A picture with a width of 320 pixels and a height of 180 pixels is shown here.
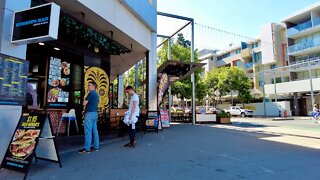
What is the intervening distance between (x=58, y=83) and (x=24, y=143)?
5.40 metres

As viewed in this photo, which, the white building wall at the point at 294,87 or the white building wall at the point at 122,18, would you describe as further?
the white building wall at the point at 294,87

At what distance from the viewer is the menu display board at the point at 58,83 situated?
29.6ft

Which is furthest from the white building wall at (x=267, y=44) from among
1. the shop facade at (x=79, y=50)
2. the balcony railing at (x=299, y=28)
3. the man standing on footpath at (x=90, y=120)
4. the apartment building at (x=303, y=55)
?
the man standing on footpath at (x=90, y=120)

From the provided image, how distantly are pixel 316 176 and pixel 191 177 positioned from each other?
7.38 feet

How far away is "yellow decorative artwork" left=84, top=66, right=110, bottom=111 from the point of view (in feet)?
32.8

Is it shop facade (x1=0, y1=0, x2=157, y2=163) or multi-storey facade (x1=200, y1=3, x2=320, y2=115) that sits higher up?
multi-storey facade (x1=200, y1=3, x2=320, y2=115)

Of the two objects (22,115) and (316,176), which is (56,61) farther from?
(316,176)

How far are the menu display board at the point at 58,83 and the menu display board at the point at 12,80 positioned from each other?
4.23m

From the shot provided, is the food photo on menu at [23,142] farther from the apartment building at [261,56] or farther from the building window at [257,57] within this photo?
the building window at [257,57]

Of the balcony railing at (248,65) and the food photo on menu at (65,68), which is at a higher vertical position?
the balcony railing at (248,65)

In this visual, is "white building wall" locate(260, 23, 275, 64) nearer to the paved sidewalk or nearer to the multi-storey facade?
the multi-storey facade

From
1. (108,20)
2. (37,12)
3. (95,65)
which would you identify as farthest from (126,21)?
(37,12)

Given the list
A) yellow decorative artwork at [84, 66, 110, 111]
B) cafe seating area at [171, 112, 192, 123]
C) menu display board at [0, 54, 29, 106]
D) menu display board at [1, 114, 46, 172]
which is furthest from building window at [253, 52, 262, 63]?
menu display board at [1, 114, 46, 172]

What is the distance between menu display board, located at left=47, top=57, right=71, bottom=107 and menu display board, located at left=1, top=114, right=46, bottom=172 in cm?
472
